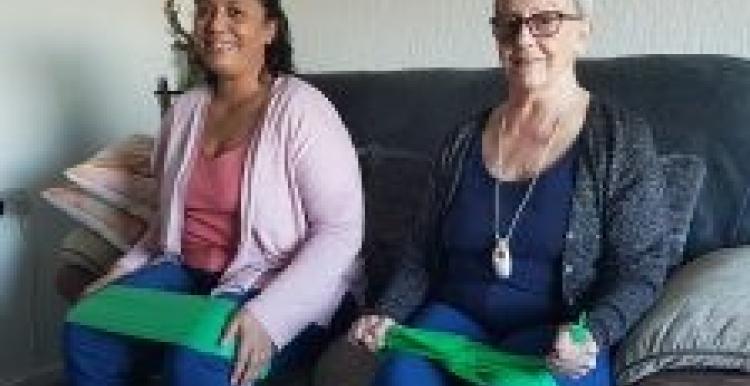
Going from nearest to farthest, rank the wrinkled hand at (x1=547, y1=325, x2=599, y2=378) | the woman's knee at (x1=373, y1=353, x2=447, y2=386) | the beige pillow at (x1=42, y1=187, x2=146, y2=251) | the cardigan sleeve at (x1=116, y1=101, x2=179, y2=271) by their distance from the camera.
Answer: the wrinkled hand at (x1=547, y1=325, x2=599, y2=378) < the woman's knee at (x1=373, y1=353, x2=447, y2=386) < the cardigan sleeve at (x1=116, y1=101, x2=179, y2=271) < the beige pillow at (x1=42, y1=187, x2=146, y2=251)

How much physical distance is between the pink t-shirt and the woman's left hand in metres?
0.24

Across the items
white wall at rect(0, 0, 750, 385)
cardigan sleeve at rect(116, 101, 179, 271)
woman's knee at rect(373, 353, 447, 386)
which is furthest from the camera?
white wall at rect(0, 0, 750, 385)

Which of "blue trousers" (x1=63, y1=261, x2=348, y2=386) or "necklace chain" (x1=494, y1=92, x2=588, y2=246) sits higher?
"necklace chain" (x1=494, y1=92, x2=588, y2=246)

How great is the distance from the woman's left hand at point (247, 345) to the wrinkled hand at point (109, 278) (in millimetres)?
379

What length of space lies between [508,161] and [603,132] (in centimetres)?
17

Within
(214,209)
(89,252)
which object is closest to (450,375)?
(214,209)

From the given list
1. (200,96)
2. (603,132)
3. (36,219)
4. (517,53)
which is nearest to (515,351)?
(603,132)

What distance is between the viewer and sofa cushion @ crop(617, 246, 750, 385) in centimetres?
133

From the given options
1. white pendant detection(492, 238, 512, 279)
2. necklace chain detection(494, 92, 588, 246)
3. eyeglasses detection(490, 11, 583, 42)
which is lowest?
white pendant detection(492, 238, 512, 279)

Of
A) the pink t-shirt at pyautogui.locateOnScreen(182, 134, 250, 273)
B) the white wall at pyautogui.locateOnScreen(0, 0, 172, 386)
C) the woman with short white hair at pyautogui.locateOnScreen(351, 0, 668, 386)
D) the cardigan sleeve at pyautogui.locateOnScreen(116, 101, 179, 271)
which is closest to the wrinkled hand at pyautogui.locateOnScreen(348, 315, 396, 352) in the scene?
the woman with short white hair at pyautogui.locateOnScreen(351, 0, 668, 386)

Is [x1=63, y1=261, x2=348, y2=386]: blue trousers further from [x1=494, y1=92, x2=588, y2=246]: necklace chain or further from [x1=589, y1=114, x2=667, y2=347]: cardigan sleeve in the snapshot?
[x1=589, y1=114, x2=667, y2=347]: cardigan sleeve

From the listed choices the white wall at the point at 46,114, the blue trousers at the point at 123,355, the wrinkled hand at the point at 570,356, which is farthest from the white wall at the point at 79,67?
the wrinkled hand at the point at 570,356

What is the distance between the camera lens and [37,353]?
281 centimetres

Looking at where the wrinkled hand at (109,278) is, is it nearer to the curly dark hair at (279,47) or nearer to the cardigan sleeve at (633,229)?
the curly dark hair at (279,47)
